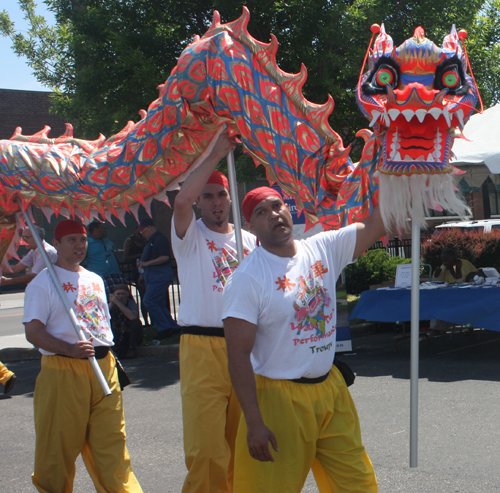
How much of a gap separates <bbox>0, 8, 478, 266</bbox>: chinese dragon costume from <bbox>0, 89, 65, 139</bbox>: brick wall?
72.7 ft

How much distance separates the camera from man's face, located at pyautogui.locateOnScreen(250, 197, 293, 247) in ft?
9.12

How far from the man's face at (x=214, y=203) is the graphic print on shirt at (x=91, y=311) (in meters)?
0.93

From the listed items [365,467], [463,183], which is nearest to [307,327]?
[365,467]

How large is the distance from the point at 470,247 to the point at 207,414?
10.9 meters

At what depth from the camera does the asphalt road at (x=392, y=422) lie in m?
4.39

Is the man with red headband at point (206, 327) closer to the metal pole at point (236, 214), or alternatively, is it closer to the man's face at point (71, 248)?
the metal pole at point (236, 214)

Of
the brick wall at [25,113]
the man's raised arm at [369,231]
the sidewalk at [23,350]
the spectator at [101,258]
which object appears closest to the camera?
the man's raised arm at [369,231]

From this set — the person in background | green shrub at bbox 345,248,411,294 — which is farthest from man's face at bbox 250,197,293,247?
green shrub at bbox 345,248,411,294

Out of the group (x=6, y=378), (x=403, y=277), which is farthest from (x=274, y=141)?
(x=403, y=277)

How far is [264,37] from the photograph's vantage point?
10.5 metres

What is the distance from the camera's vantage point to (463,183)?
8.80 metres

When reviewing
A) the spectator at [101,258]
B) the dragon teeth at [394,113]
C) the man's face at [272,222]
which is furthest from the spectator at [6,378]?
Result: the dragon teeth at [394,113]

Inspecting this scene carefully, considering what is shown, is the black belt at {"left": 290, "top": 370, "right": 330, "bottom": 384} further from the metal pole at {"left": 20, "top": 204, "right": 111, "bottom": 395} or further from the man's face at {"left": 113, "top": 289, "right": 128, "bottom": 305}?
the man's face at {"left": 113, "top": 289, "right": 128, "bottom": 305}

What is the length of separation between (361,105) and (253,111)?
2.11 feet
